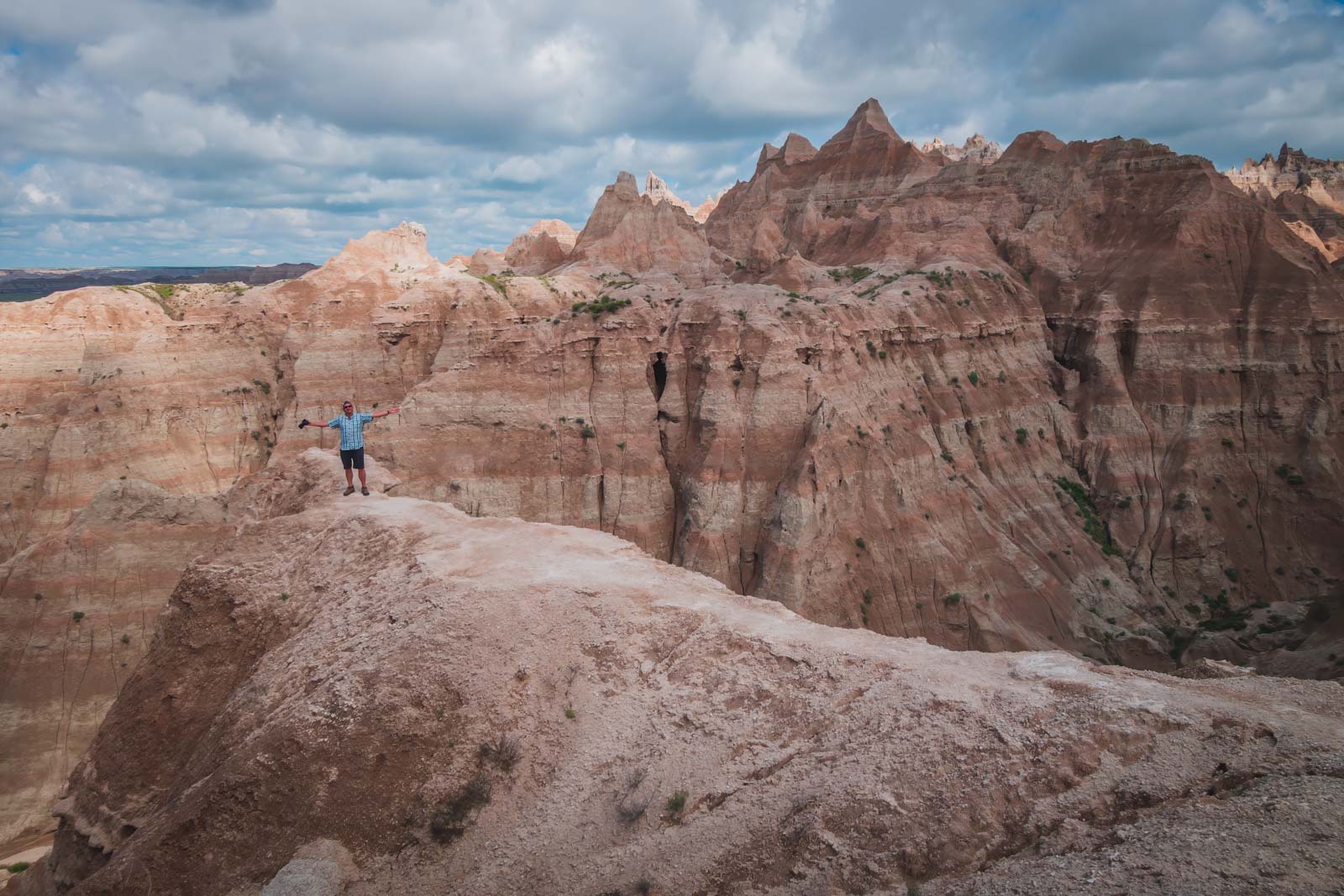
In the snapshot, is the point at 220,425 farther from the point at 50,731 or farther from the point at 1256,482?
the point at 1256,482

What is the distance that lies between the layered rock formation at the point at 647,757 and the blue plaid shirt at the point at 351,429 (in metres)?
4.36

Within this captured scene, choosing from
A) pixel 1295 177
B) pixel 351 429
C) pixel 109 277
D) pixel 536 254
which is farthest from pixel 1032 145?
pixel 109 277

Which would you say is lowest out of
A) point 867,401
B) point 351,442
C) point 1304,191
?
point 867,401

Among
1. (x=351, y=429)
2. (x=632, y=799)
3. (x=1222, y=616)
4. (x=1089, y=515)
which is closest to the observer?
(x=632, y=799)

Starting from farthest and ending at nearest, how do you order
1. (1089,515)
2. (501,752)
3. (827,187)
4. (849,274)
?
1. (827,187)
2. (849,274)
3. (1089,515)
4. (501,752)

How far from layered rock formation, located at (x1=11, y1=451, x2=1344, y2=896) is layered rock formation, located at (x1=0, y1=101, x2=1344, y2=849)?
1838 centimetres

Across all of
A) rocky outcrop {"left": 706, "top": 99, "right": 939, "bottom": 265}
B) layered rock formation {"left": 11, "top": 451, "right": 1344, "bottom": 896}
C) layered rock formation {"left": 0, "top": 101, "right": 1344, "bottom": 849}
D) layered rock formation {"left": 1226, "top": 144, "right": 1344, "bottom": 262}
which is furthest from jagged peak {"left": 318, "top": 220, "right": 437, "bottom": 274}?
layered rock formation {"left": 1226, "top": 144, "right": 1344, "bottom": 262}

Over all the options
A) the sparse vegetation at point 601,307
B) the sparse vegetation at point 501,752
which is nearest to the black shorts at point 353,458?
the sparse vegetation at point 501,752

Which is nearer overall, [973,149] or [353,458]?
[353,458]

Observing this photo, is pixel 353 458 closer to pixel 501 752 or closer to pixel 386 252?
pixel 501 752

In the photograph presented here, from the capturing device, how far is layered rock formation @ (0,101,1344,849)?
32594mm

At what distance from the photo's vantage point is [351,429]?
17.4 m

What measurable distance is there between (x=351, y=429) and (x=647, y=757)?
11247 millimetres

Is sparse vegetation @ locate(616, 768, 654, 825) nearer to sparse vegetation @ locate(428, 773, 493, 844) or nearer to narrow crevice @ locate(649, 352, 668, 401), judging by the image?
sparse vegetation @ locate(428, 773, 493, 844)
